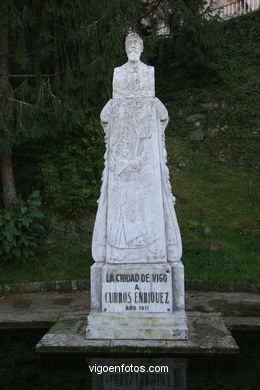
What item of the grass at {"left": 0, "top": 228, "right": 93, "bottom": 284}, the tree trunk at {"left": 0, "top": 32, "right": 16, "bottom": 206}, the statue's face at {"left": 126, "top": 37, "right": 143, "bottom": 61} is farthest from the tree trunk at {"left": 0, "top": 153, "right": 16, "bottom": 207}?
the statue's face at {"left": 126, "top": 37, "right": 143, "bottom": 61}

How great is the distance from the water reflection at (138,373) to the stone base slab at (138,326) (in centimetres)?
41

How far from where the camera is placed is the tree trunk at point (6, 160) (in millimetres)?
9537

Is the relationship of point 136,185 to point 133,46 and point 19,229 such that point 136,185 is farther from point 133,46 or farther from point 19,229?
point 19,229

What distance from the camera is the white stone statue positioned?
5082 mm

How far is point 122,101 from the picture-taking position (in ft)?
17.3

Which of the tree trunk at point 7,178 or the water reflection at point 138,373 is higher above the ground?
the tree trunk at point 7,178

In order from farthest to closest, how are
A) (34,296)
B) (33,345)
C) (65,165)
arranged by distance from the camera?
(65,165)
(34,296)
(33,345)

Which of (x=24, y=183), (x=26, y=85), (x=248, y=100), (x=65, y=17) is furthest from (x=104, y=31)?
(x=248, y=100)

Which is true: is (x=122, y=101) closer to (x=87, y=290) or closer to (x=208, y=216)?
(x=87, y=290)

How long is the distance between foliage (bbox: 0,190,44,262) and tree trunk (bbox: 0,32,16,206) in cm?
63

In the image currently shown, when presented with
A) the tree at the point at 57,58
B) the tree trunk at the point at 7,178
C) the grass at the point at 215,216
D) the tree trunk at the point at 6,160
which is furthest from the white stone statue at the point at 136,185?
the tree trunk at the point at 7,178

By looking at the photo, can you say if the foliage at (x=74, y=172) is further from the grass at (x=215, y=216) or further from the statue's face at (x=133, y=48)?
the statue's face at (x=133, y=48)

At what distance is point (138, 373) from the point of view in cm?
418

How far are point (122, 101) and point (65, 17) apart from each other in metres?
4.59
